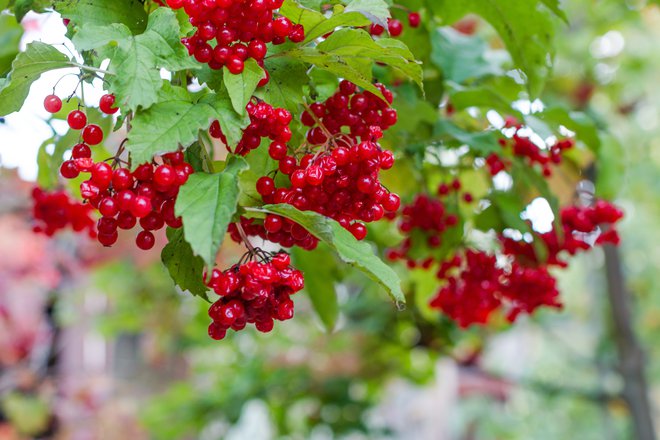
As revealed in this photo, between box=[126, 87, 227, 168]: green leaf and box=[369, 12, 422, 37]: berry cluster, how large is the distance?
0.47 metres

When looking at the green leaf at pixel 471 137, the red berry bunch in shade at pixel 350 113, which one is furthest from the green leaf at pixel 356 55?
the green leaf at pixel 471 137

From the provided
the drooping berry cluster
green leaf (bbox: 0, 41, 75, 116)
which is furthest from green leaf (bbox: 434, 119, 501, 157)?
green leaf (bbox: 0, 41, 75, 116)

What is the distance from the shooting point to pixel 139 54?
0.84m

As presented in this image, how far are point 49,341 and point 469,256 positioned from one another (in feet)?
16.2

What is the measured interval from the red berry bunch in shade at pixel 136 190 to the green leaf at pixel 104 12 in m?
0.22

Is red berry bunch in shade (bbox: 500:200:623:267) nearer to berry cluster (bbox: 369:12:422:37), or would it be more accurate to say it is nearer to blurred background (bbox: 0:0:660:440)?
blurred background (bbox: 0:0:660:440)

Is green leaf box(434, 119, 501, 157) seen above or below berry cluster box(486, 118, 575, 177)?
above

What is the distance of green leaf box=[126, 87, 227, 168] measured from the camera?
0.82 meters

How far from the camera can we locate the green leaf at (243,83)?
86 cm

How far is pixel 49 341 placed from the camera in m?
5.77

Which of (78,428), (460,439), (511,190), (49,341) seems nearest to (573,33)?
(511,190)

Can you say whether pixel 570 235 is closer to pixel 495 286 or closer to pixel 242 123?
pixel 495 286

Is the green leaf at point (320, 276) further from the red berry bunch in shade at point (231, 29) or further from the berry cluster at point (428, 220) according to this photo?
the red berry bunch in shade at point (231, 29)

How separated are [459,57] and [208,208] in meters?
1.01
